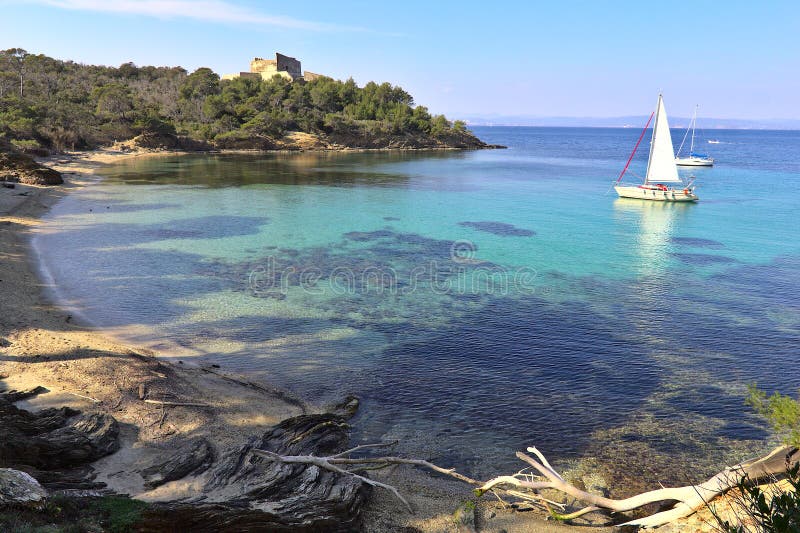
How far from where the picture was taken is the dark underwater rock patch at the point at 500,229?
35.8 meters

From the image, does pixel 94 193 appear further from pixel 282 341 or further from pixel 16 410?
pixel 16 410

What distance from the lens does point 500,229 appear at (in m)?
37.5

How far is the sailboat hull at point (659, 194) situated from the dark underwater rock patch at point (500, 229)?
19.4 meters

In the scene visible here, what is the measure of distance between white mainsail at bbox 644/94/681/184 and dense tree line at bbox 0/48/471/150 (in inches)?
2708

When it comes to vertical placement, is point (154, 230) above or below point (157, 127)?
below

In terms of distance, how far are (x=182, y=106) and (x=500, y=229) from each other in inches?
3875

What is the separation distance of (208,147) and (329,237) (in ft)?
243

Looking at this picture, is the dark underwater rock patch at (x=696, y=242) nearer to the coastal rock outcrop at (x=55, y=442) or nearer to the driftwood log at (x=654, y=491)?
the driftwood log at (x=654, y=491)

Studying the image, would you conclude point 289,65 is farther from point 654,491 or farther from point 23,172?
point 654,491

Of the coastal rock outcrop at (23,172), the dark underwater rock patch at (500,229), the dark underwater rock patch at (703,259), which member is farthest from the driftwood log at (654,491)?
the coastal rock outcrop at (23,172)

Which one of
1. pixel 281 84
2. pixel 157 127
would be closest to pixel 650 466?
pixel 157 127

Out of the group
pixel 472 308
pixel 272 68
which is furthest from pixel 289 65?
pixel 472 308

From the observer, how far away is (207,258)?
2702cm

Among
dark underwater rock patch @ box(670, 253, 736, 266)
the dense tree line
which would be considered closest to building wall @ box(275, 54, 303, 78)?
the dense tree line
